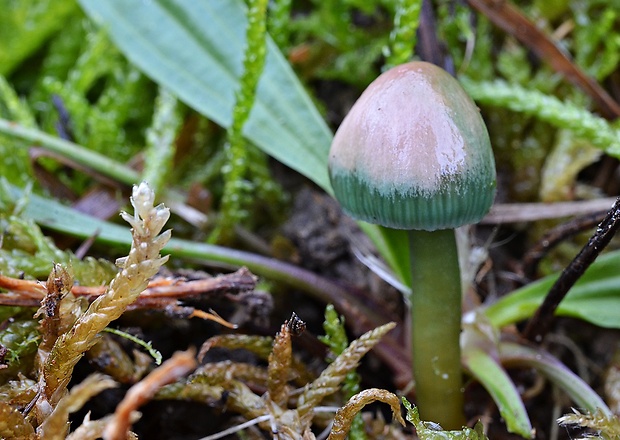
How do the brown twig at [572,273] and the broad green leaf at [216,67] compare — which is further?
the broad green leaf at [216,67]

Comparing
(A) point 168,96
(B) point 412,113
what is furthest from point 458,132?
(A) point 168,96

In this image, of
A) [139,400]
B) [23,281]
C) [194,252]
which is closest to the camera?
[139,400]

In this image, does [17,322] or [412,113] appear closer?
[412,113]

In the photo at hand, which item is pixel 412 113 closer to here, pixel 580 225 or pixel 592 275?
pixel 580 225

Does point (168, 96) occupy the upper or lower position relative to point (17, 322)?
upper

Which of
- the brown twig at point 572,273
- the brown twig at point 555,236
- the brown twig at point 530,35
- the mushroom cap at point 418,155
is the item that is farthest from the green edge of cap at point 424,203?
the brown twig at point 530,35

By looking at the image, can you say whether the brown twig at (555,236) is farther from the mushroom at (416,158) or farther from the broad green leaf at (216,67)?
the broad green leaf at (216,67)
